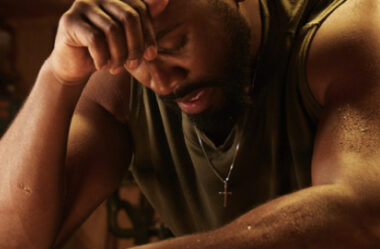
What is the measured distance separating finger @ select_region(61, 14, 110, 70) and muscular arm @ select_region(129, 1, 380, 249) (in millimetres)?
295

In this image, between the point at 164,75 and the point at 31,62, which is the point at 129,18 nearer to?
the point at 164,75

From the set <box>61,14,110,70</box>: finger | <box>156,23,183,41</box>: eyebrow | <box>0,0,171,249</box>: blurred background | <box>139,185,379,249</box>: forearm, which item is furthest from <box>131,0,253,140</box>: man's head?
<box>0,0,171,249</box>: blurred background

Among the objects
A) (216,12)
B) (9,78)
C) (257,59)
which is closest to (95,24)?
(216,12)

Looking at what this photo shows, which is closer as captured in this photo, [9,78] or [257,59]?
[257,59]

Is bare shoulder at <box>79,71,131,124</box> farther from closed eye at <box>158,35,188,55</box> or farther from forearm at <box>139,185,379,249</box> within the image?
forearm at <box>139,185,379,249</box>

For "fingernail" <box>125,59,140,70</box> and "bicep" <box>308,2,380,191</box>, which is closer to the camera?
"bicep" <box>308,2,380,191</box>

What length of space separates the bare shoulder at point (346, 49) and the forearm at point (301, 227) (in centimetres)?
21

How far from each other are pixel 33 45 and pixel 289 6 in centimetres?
241

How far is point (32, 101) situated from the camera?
3.28ft

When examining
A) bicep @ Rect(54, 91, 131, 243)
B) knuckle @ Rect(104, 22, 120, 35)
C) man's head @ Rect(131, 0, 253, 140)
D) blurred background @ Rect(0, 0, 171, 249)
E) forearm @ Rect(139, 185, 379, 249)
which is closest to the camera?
forearm @ Rect(139, 185, 379, 249)

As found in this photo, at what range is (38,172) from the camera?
38.0 inches

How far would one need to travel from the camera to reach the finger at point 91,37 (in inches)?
31.7

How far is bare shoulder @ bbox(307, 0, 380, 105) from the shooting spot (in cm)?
83

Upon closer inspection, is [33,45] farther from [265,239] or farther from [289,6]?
[265,239]
